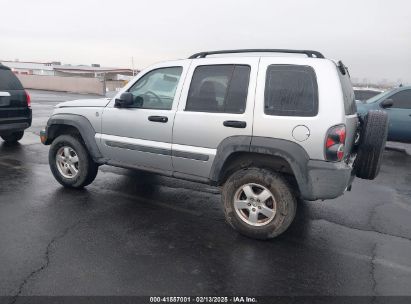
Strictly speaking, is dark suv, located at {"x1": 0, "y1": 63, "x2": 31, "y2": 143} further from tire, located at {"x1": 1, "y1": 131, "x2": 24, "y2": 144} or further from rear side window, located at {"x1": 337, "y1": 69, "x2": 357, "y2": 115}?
rear side window, located at {"x1": 337, "y1": 69, "x2": 357, "y2": 115}

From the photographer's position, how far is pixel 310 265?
132 inches

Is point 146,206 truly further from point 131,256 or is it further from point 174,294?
point 174,294

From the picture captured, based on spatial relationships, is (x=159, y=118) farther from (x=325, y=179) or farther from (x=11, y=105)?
(x=11, y=105)

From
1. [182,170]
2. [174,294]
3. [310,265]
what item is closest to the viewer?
[174,294]

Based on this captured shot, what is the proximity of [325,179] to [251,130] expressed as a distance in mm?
904

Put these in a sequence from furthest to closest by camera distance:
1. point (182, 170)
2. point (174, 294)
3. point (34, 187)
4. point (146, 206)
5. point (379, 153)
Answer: point (34, 187), point (146, 206), point (182, 170), point (379, 153), point (174, 294)

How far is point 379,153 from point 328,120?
1010 millimetres

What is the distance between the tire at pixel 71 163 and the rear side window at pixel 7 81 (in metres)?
3.04

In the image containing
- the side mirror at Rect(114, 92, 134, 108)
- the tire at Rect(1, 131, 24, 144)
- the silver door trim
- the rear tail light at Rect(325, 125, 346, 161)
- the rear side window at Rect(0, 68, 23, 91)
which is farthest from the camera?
the tire at Rect(1, 131, 24, 144)

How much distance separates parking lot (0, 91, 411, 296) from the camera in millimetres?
2949

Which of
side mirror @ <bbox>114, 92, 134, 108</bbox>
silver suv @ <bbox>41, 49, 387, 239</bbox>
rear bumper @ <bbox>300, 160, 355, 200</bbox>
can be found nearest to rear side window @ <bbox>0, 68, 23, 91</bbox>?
silver suv @ <bbox>41, 49, 387, 239</bbox>

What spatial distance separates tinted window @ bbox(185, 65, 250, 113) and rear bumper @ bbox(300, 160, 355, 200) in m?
0.99

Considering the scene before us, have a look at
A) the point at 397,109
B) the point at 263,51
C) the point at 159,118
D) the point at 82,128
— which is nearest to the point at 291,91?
the point at 263,51

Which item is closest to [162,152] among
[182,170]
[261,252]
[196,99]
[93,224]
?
[182,170]
